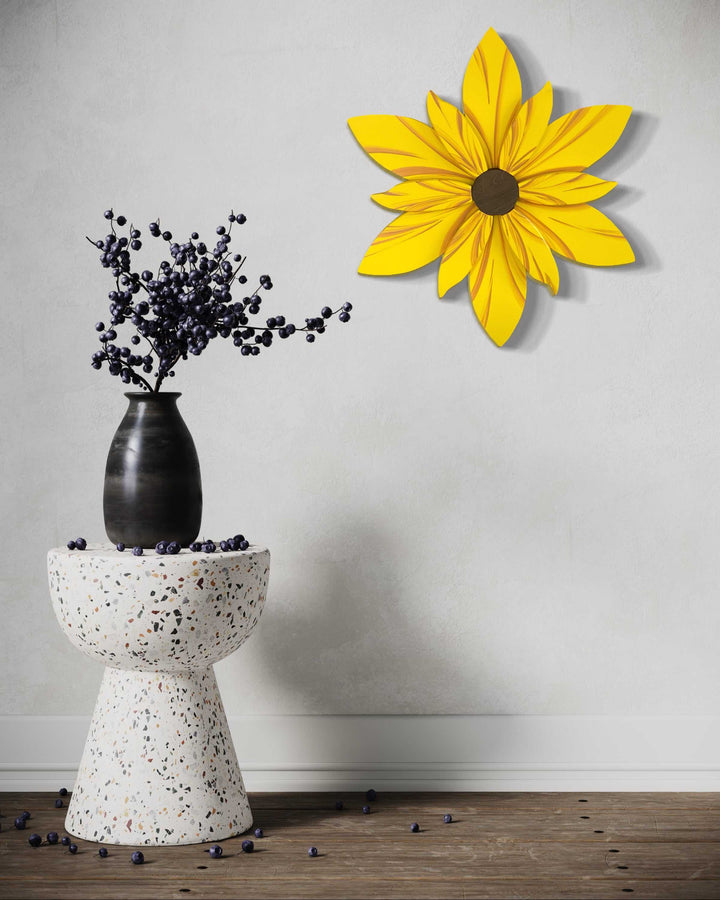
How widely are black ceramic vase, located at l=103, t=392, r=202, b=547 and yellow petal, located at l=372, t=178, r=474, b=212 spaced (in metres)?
0.71

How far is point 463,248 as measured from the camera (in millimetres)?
2137

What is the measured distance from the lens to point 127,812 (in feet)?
5.71

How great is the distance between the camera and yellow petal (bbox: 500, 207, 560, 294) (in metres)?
2.13

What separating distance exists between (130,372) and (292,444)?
471 mm

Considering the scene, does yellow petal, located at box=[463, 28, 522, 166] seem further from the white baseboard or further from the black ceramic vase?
the white baseboard

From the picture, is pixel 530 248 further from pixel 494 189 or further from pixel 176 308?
pixel 176 308

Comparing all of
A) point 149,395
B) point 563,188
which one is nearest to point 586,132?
point 563,188

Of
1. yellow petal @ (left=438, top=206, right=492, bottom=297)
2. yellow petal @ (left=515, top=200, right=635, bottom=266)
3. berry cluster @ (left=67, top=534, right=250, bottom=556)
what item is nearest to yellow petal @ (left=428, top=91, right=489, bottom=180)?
yellow petal @ (left=438, top=206, right=492, bottom=297)

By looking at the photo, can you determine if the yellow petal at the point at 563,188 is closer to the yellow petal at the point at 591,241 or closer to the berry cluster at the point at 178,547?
the yellow petal at the point at 591,241

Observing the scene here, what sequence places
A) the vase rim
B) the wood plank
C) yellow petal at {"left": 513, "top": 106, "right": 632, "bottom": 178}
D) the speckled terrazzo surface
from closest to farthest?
the wood plank, the speckled terrazzo surface, the vase rim, yellow petal at {"left": 513, "top": 106, "right": 632, "bottom": 178}

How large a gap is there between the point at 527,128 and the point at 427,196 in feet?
0.87

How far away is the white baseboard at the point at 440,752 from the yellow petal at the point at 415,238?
1027 mm

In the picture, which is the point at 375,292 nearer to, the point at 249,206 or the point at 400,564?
the point at 249,206

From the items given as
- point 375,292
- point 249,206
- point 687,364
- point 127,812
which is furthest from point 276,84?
point 127,812
